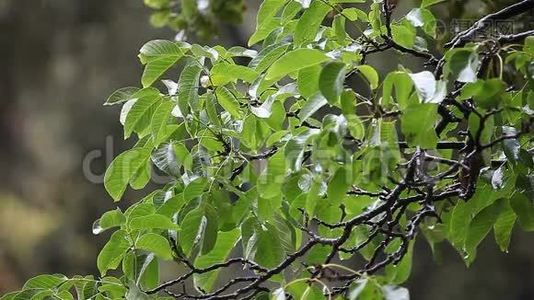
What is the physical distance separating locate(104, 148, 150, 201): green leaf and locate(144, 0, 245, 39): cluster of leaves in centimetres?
72

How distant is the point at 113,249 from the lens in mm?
629

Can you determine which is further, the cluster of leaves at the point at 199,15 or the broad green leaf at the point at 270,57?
the cluster of leaves at the point at 199,15

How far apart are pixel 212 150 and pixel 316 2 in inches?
5.8

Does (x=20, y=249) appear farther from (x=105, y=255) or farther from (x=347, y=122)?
(x=347, y=122)

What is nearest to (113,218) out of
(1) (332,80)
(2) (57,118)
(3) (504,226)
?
(1) (332,80)

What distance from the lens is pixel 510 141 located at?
2.06ft

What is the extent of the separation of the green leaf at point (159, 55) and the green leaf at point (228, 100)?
4 cm

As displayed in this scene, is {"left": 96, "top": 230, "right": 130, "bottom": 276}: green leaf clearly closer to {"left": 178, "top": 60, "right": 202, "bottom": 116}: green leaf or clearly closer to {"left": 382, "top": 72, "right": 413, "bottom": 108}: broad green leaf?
{"left": 178, "top": 60, "right": 202, "bottom": 116}: green leaf

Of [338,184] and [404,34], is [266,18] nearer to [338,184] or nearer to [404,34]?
[404,34]

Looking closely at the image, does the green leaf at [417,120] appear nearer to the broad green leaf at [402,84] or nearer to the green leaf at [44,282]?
the broad green leaf at [402,84]

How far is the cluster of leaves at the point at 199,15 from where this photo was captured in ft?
4.53

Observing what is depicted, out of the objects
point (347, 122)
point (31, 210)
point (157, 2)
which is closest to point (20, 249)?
point (31, 210)

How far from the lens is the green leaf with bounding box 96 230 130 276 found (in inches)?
24.6

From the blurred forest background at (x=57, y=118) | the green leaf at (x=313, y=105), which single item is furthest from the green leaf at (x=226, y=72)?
the blurred forest background at (x=57, y=118)
